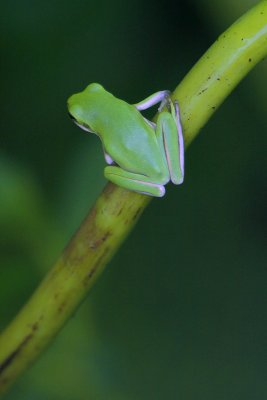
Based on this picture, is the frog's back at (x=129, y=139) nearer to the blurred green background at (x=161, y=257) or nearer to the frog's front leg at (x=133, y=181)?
the frog's front leg at (x=133, y=181)

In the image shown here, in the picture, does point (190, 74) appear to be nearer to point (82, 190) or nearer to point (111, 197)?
point (111, 197)

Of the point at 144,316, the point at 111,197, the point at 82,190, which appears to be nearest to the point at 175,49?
the point at 82,190

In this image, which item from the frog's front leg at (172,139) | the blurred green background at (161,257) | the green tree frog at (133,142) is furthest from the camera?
the blurred green background at (161,257)

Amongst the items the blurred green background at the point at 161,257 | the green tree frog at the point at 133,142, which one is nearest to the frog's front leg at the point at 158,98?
the green tree frog at the point at 133,142

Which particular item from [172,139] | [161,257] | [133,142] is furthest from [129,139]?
[161,257]

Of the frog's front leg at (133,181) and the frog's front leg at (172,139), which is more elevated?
the frog's front leg at (172,139)

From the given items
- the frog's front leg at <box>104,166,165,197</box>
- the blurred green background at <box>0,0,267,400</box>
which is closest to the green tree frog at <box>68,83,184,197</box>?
the frog's front leg at <box>104,166,165,197</box>

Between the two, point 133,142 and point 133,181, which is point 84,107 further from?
point 133,181
